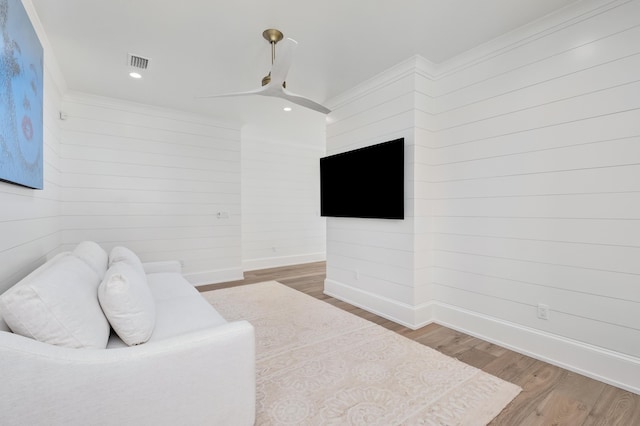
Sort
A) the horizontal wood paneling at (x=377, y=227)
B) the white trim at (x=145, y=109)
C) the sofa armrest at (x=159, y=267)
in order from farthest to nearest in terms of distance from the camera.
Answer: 1. the white trim at (x=145, y=109)
2. the sofa armrest at (x=159, y=267)
3. the horizontal wood paneling at (x=377, y=227)

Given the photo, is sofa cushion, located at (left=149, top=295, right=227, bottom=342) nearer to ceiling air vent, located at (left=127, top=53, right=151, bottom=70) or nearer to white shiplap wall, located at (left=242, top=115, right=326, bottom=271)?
ceiling air vent, located at (left=127, top=53, right=151, bottom=70)

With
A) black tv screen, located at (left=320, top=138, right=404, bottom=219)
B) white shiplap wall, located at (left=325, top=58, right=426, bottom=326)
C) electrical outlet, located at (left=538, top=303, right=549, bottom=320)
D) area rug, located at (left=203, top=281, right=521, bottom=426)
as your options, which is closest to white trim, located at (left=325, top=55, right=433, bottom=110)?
white shiplap wall, located at (left=325, top=58, right=426, bottom=326)

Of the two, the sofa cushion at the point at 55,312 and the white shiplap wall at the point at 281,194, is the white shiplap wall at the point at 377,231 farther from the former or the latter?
the sofa cushion at the point at 55,312

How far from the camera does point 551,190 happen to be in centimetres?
222

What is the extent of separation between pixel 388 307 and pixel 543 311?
1361 mm

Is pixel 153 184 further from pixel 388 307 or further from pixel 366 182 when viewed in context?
pixel 388 307

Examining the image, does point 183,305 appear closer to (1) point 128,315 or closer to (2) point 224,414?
(1) point 128,315

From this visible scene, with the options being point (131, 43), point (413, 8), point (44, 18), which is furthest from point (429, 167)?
point (44, 18)

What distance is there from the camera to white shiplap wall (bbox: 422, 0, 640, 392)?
1.91m

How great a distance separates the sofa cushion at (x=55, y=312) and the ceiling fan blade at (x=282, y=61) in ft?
5.85

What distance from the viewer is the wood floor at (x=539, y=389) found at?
165 cm

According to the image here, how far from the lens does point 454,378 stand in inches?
78.5

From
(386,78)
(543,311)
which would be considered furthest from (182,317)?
(386,78)

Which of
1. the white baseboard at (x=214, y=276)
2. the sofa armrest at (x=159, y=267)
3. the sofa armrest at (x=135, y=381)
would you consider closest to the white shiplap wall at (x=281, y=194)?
the white baseboard at (x=214, y=276)
